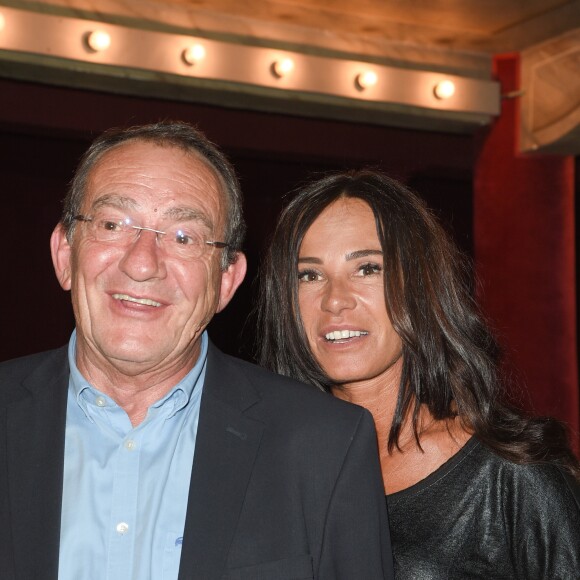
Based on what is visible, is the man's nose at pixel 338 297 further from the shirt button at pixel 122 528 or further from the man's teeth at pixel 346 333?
the shirt button at pixel 122 528

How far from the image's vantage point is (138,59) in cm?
517

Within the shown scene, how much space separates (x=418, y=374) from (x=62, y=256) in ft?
2.98

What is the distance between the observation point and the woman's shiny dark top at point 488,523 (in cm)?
196

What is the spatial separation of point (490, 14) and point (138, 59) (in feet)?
7.29

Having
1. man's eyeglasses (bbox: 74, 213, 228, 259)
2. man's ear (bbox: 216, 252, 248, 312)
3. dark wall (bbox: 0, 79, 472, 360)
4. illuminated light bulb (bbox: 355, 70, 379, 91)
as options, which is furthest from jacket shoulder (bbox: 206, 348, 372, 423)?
illuminated light bulb (bbox: 355, 70, 379, 91)

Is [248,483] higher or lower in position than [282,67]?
lower

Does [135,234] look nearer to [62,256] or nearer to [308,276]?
[62,256]

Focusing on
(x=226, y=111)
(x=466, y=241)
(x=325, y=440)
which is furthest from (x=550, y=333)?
(x=325, y=440)

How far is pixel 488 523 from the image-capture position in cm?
200

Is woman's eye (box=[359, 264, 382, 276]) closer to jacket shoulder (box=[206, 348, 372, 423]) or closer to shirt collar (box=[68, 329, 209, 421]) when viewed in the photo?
jacket shoulder (box=[206, 348, 372, 423])

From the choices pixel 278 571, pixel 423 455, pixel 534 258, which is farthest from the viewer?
pixel 534 258

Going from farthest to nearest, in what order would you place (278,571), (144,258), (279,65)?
(279,65) < (144,258) < (278,571)

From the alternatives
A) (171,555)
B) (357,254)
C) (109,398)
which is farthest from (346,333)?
(171,555)

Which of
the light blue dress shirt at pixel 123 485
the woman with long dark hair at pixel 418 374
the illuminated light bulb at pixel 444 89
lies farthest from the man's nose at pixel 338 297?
the illuminated light bulb at pixel 444 89
